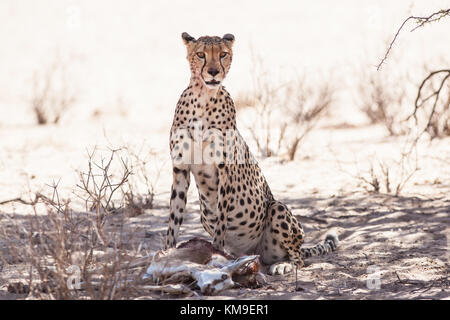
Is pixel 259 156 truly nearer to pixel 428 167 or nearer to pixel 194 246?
pixel 428 167

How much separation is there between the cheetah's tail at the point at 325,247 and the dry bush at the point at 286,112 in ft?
11.7

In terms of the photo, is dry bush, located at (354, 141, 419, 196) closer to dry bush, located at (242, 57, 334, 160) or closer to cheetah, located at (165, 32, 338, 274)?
dry bush, located at (242, 57, 334, 160)

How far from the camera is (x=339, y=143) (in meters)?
10.1

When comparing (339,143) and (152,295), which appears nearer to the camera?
(152,295)

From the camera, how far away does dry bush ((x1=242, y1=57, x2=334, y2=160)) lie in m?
9.00

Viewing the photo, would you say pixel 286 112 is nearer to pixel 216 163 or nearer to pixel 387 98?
pixel 387 98

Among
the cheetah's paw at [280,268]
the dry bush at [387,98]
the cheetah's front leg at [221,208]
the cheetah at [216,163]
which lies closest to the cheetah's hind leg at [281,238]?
the cheetah at [216,163]

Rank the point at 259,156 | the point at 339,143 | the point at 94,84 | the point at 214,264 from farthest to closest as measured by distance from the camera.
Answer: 1. the point at 94,84
2. the point at 339,143
3. the point at 259,156
4. the point at 214,264

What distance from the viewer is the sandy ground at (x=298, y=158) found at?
438 centimetres

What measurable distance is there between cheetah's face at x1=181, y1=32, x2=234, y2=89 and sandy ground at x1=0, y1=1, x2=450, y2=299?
105 centimetres

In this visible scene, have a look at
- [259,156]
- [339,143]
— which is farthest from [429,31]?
[259,156]

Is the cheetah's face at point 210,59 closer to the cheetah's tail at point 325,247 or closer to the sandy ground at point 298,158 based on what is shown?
the sandy ground at point 298,158

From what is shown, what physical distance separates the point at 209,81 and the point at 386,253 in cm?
186
